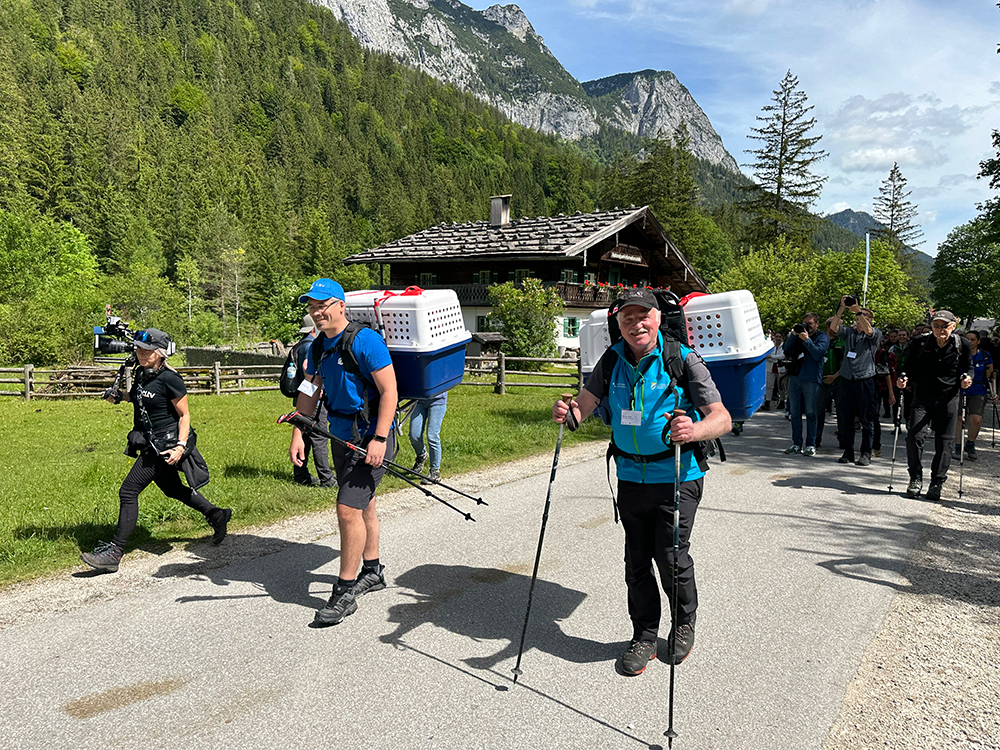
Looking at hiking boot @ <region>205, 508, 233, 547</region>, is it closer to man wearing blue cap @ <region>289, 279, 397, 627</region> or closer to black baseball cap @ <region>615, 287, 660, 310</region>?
man wearing blue cap @ <region>289, 279, 397, 627</region>

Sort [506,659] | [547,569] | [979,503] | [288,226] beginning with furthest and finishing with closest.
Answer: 1. [288,226]
2. [979,503]
3. [547,569]
4. [506,659]

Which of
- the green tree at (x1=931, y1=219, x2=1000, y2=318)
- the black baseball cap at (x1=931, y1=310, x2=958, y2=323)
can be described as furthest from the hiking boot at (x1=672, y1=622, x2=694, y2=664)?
the green tree at (x1=931, y1=219, x2=1000, y2=318)

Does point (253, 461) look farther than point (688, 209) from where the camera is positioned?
No

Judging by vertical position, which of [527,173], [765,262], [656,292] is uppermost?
[527,173]

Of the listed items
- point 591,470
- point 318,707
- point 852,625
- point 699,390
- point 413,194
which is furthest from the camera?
point 413,194

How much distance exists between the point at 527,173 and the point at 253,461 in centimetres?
13617

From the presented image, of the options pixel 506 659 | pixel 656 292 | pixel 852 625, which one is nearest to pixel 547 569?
pixel 506 659

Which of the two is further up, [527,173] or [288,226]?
[527,173]

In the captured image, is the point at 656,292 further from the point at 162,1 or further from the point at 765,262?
the point at 162,1

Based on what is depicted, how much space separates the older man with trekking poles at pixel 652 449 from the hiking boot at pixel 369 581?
5.99ft

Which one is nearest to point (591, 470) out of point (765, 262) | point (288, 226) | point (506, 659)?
point (506, 659)

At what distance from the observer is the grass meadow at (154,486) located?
18.6 ft

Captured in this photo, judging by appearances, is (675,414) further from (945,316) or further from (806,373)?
(806,373)

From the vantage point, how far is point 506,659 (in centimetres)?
360
